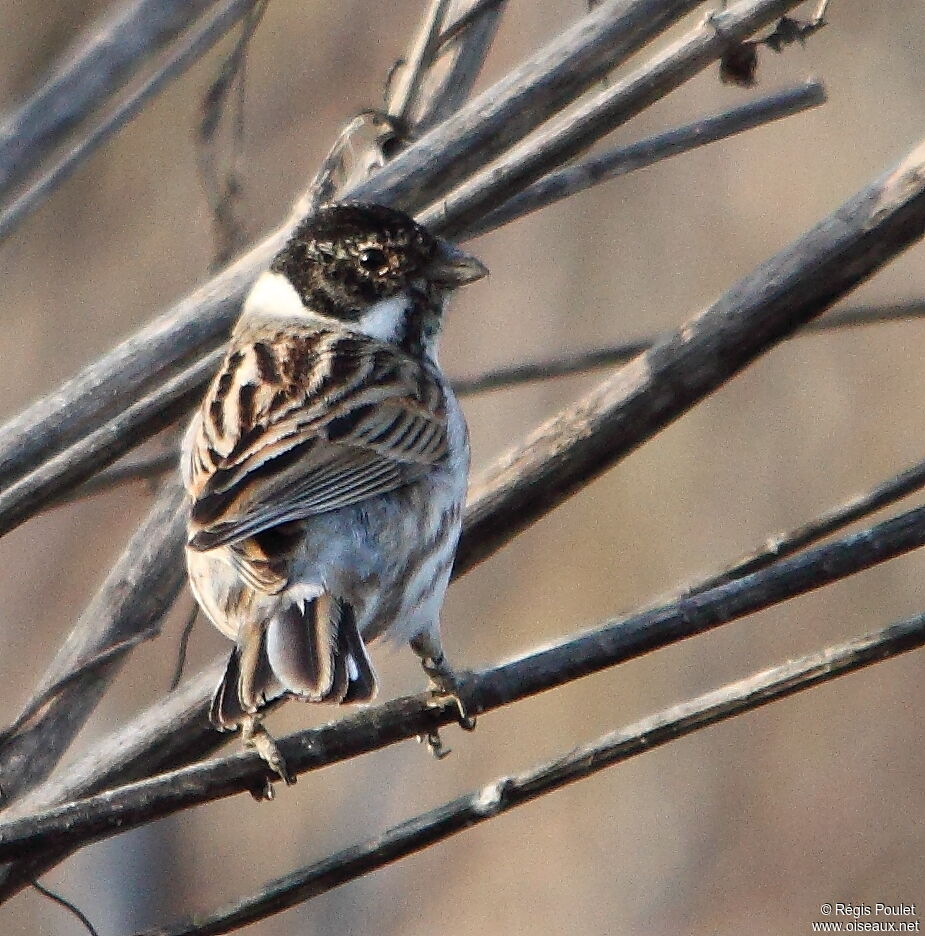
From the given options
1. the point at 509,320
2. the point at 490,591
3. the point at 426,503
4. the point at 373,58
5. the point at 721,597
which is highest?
the point at 373,58

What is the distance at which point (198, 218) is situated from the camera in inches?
232

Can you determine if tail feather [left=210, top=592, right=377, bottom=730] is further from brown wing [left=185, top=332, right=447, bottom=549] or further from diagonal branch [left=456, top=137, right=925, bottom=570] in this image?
diagonal branch [left=456, top=137, right=925, bottom=570]

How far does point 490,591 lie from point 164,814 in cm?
351

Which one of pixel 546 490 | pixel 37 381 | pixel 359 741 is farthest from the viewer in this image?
pixel 37 381

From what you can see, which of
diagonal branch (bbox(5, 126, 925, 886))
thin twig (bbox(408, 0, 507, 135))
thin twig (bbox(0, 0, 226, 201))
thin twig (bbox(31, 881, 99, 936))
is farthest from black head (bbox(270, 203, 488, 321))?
thin twig (bbox(31, 881, 99, 936))

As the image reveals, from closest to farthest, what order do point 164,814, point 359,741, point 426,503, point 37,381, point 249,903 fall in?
point 164,814 → point 359,741 → point 249,903 → point 426,503 → point 37,381

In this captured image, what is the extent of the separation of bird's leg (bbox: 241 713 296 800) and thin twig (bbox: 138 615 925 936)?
0.54ft

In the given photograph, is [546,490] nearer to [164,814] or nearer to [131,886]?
[164,814]

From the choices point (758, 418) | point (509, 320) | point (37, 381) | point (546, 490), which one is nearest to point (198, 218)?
point (37, 381)

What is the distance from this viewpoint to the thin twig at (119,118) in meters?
3.12

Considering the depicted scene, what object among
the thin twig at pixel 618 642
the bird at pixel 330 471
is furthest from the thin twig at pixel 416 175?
the thin twig at pixel 618 642

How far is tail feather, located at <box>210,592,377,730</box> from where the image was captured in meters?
2.82

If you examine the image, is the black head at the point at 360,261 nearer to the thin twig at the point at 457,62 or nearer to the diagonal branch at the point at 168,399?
the thin twig at the point at 457,62

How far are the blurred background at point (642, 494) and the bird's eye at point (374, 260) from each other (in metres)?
1.44
